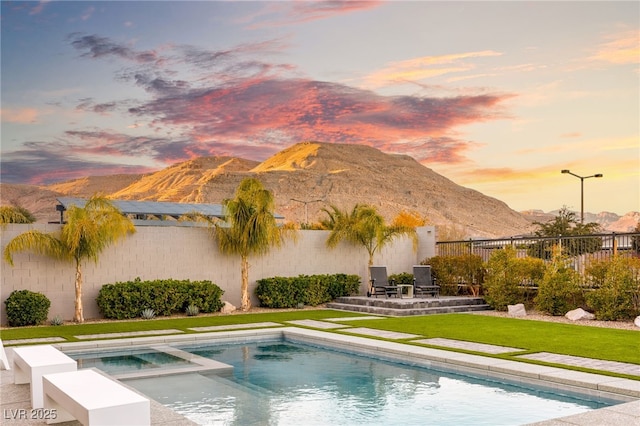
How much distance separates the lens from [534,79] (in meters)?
33.3

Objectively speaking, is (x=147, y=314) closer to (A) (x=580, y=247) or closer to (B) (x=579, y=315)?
(B) (x=579, y=315)

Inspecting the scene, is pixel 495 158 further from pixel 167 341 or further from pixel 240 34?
pixel 167 341

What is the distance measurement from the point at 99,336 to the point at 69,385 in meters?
7.64

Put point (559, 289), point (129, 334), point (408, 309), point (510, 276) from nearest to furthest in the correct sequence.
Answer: point (129, 334)
point (559, 289)
point (408, 309)
point (510, 276)

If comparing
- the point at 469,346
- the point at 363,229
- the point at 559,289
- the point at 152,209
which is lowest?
the point at 469,346

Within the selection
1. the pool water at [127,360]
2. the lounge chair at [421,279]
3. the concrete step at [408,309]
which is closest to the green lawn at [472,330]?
the concrete step at [408,309]

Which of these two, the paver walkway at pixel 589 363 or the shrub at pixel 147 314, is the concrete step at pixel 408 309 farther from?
the paver walkway at pixel 589 363

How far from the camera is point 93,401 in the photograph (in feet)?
16.8

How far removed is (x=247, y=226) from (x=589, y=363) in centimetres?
1112

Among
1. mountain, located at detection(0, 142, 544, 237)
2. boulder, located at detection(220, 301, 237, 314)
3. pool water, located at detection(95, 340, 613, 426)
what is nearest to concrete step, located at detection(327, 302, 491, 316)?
boulder, located at detection(220, 301, 237, 314)

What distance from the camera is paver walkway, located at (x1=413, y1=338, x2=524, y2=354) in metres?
10.6

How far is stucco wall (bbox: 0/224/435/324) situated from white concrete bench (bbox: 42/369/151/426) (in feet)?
34.6

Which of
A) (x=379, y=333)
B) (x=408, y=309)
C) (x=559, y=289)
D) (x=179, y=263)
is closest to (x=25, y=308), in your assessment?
(x=179, y=263)

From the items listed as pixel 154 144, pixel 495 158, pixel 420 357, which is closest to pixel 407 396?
pixel 420 357
